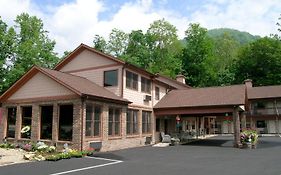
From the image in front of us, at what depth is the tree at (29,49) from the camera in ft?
114

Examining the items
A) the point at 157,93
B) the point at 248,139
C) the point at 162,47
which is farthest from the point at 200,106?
the point at 162,47

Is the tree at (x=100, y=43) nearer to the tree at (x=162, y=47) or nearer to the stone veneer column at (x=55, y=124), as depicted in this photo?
the tree at (x=162, y=47)

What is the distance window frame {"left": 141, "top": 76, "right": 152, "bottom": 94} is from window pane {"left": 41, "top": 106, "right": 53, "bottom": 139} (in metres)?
8.25

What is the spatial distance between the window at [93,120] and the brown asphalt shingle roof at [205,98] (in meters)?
8.22

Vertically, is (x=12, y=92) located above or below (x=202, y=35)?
below

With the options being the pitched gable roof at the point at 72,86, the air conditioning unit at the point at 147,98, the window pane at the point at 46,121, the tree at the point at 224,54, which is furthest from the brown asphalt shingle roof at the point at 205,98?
the tree at the point at 224,54

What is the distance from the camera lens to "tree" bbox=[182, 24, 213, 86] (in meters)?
58.4

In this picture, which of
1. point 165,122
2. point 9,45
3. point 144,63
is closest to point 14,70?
point 9,45

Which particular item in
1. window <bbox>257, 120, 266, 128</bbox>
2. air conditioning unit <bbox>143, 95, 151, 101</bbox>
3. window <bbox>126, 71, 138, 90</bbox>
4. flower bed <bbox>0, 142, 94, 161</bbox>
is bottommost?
flower bed <bbox>0, 142, 94, 161</bbox>

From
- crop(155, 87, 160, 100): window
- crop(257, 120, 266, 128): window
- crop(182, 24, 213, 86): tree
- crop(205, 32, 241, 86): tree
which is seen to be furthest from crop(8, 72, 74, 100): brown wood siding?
crop(205, 32, 241, 86): tree

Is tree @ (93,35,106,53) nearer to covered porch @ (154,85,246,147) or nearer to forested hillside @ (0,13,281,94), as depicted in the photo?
forested hillside @ (0,13,281,94)

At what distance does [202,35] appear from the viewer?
60.5m

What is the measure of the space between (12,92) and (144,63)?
3508cm

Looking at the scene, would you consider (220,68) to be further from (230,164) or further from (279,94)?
(230,164)
